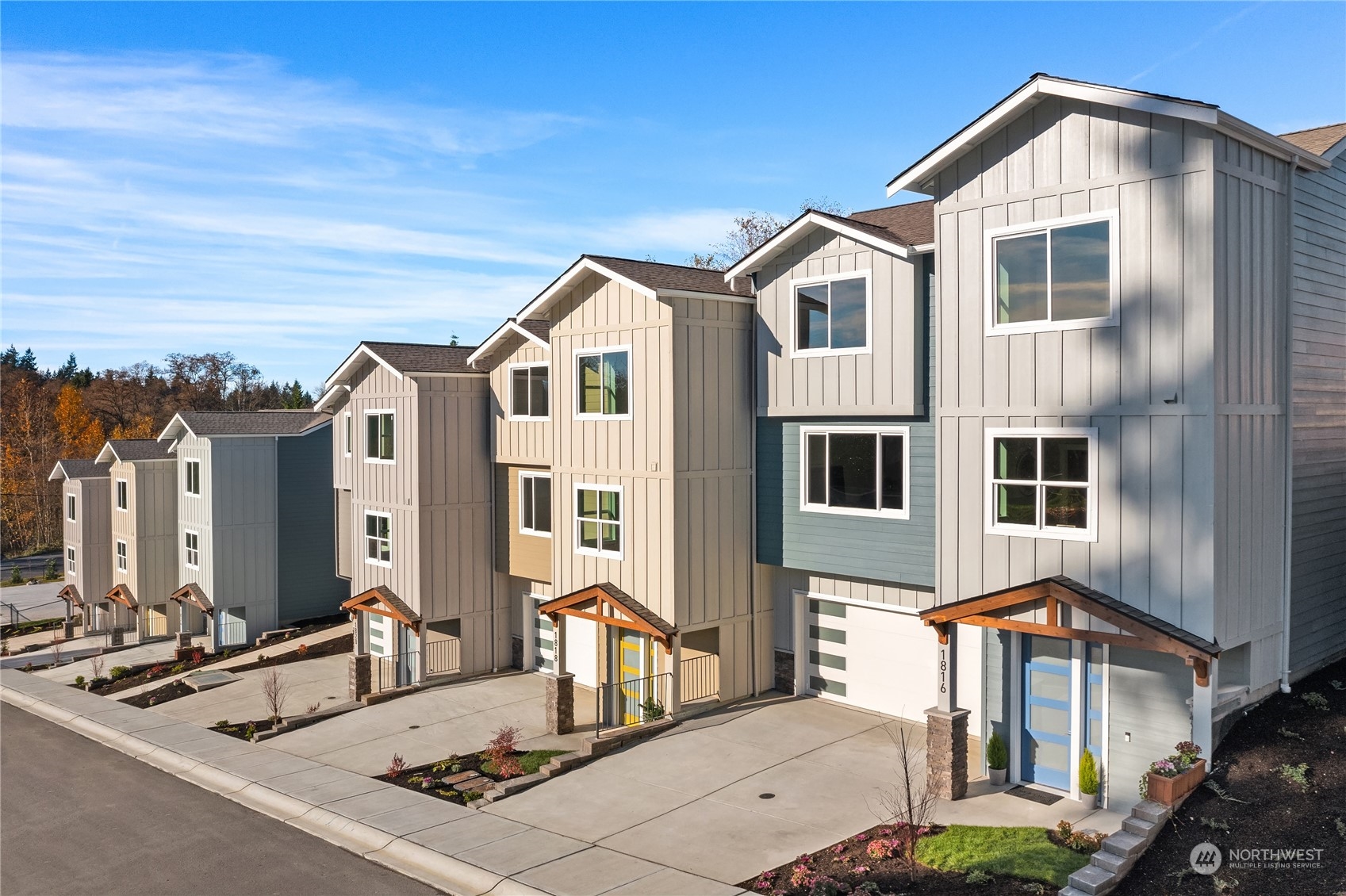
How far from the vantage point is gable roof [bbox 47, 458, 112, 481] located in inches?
1630

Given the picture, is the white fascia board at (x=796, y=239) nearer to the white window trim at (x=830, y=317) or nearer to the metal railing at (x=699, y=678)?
the white window trim at (x=830, y=317)

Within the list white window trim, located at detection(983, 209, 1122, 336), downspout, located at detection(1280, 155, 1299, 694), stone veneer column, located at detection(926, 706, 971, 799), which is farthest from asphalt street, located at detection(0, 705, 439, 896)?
downspout, located at detection(1280, 155, 1299, 694)

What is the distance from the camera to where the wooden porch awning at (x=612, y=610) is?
57.7 ft

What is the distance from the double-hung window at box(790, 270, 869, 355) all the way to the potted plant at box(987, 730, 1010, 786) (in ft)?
22.1

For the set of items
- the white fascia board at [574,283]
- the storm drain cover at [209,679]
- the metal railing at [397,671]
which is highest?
the white fascia board at [574,283]

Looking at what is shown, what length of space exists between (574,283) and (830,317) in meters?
5.64

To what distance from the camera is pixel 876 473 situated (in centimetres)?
1661

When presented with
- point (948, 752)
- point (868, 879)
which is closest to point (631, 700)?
point (948, 752)

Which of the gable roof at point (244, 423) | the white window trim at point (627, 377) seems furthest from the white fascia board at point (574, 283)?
the gable roof at point (244, 423)

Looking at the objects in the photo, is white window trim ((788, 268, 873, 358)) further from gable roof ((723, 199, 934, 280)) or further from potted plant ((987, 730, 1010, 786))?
potted plant ((987, 730, 1010, 786))

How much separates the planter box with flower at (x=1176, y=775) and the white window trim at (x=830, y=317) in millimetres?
7848

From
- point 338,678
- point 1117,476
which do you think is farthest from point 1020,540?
point 338,678

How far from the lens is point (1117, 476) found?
40.3ft

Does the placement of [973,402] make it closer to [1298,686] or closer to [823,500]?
[823,500]
